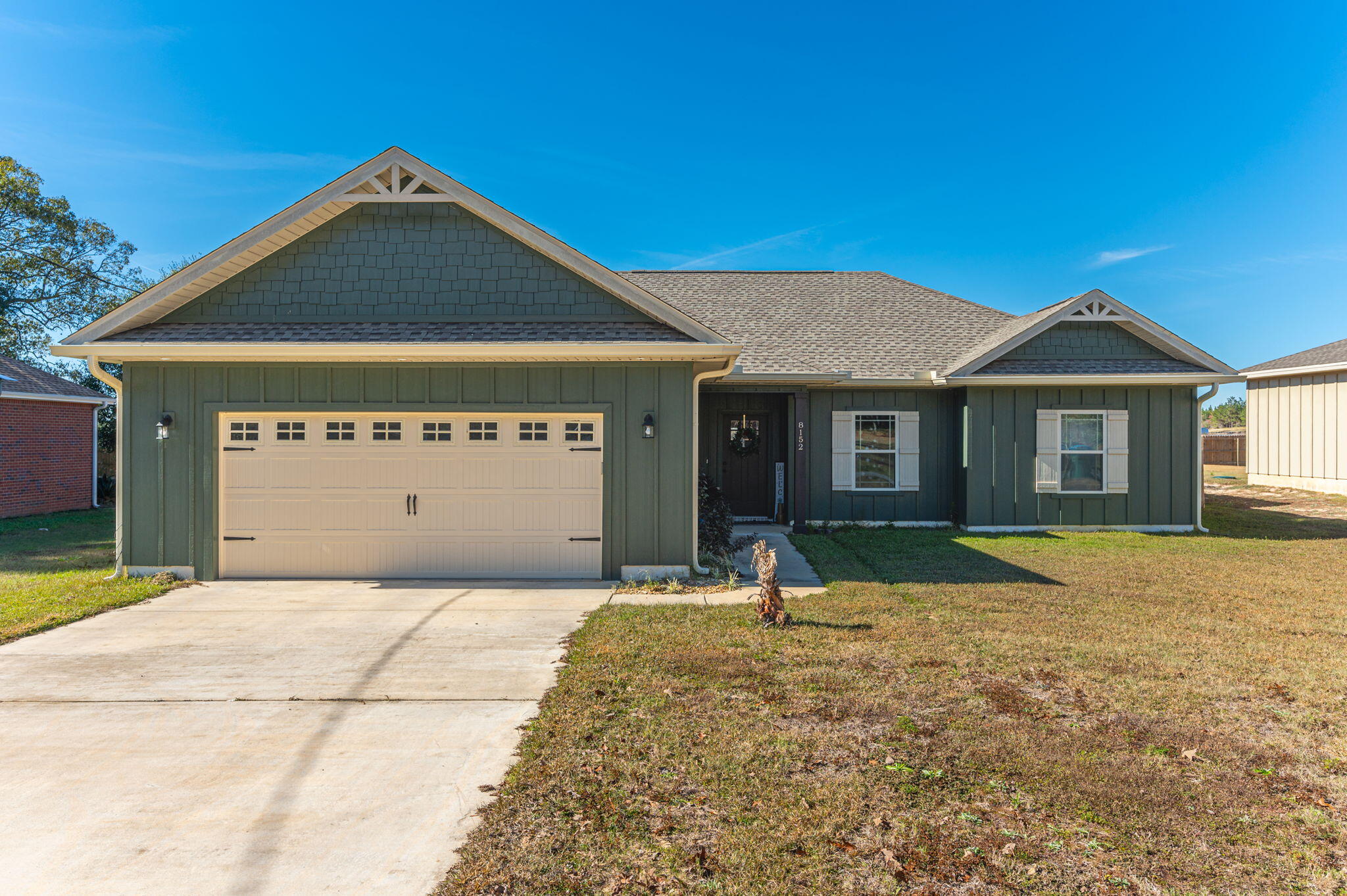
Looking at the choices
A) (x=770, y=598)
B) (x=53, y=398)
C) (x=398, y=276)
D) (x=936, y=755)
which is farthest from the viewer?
(x=53, y=398)

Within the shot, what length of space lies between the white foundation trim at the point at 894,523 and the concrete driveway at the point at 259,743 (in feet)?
23.5

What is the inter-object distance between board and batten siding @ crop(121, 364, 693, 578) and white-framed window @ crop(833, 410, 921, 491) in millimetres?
5418

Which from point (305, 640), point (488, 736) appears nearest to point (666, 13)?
point (305, 640)

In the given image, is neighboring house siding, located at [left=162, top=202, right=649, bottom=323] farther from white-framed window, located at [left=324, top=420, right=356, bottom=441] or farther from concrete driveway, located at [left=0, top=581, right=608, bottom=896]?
concrete driveway, located at [left=0, top=581, right=608, bottom=896]

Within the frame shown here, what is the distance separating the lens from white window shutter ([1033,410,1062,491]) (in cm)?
1250

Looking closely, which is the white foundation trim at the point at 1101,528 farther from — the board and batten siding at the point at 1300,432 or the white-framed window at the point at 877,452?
the board and batten siding at the point at 1300,432

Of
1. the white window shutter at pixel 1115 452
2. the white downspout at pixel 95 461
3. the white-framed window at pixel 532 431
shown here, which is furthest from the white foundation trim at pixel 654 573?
the white downspout at pixel 95 461

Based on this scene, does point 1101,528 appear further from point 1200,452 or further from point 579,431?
point 579,431

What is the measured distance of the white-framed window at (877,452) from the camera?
13.1 m

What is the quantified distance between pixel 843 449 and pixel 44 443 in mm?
18554

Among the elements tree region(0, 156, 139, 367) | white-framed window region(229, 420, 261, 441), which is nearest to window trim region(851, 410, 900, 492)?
white-framed window region(229, 420, 261, 441)

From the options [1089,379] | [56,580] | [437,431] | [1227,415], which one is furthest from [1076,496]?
[1227,415]

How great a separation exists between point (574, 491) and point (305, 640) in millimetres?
3482

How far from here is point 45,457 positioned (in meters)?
16.4
